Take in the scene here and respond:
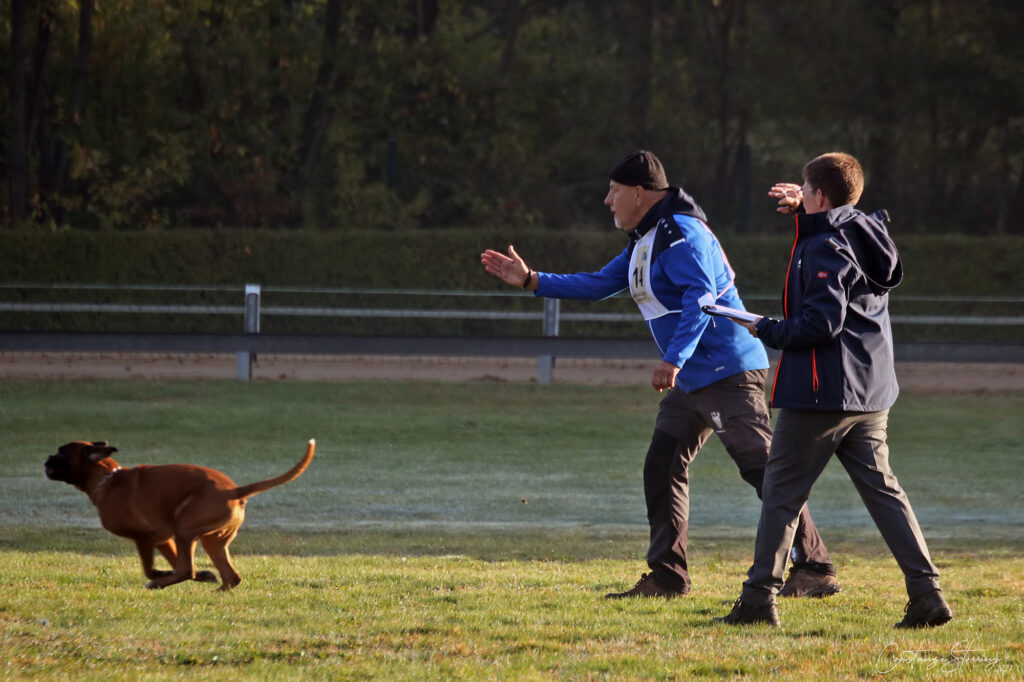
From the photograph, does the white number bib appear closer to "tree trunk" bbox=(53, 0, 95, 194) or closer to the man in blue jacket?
the man in blue jacket

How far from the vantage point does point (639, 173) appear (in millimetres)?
6238

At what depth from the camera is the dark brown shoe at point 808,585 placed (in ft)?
20.7

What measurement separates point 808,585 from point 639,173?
2031 mm

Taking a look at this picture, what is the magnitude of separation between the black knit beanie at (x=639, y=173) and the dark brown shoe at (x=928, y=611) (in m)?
2.13

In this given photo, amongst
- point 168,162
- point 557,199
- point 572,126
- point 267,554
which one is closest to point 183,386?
point 267,554

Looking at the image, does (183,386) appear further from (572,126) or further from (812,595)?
(572,126)

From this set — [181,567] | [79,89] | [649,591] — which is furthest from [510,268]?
[79,89]

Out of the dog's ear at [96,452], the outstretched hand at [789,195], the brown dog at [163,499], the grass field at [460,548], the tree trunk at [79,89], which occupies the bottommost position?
the grass field at [460,548]

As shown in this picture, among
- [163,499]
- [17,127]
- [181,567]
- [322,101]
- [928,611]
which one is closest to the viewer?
[928,611]

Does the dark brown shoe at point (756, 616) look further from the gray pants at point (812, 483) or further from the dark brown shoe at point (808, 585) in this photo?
the dark brown shoe at point (808, 585)

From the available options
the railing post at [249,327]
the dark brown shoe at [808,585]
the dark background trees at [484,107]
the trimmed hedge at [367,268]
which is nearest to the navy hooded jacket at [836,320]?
the dark brown shoe at [808,585]

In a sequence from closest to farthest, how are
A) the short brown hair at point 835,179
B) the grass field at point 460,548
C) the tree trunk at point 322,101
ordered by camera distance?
the grass field at point 460,548 < the short brown hair at point 835,179 < the tree trunk at point 322,101

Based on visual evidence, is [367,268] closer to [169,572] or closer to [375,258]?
[375,258]

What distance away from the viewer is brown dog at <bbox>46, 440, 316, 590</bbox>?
5.56 metres
